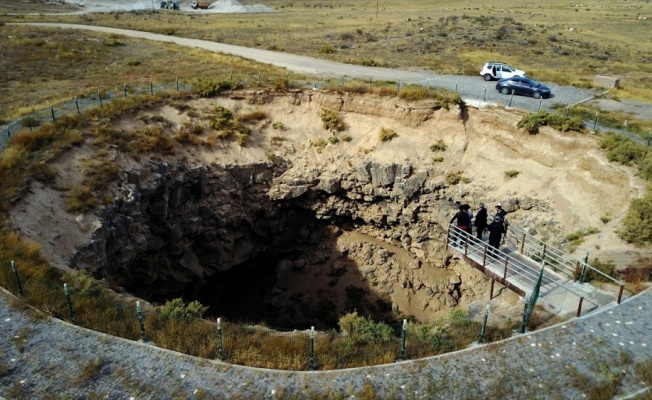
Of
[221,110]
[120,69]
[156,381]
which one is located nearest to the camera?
[156,381]

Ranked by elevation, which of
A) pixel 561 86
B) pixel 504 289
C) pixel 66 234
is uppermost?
pixel 561 86

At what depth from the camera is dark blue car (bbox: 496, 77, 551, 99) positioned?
3188 cm

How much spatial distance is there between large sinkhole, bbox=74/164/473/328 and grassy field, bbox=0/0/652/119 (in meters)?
12.1

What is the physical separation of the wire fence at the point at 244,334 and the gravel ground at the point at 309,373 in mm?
309

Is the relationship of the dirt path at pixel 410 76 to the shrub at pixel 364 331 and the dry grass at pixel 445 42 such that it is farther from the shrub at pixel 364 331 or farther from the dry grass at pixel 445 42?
the shrub at pixel 364 331

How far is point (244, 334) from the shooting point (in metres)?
13.3

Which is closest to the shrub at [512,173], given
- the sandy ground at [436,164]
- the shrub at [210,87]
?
the sandy ground at [436,164]

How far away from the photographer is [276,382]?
11234 millimetres

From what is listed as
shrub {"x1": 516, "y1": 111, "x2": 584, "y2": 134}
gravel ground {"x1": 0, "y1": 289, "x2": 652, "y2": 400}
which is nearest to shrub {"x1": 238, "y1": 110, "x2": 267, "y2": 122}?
shrub {"x1": 516, "y1": 111, "x2": 584, "y2": 134}

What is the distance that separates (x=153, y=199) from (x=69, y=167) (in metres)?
4.00

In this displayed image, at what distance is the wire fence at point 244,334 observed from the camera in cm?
1202

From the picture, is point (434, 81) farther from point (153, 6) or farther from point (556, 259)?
point (153, 6)

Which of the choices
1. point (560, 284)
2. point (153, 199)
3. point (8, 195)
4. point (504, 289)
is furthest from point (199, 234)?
point (560, 284)

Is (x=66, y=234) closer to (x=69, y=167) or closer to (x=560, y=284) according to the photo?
(x=69, y=167)
